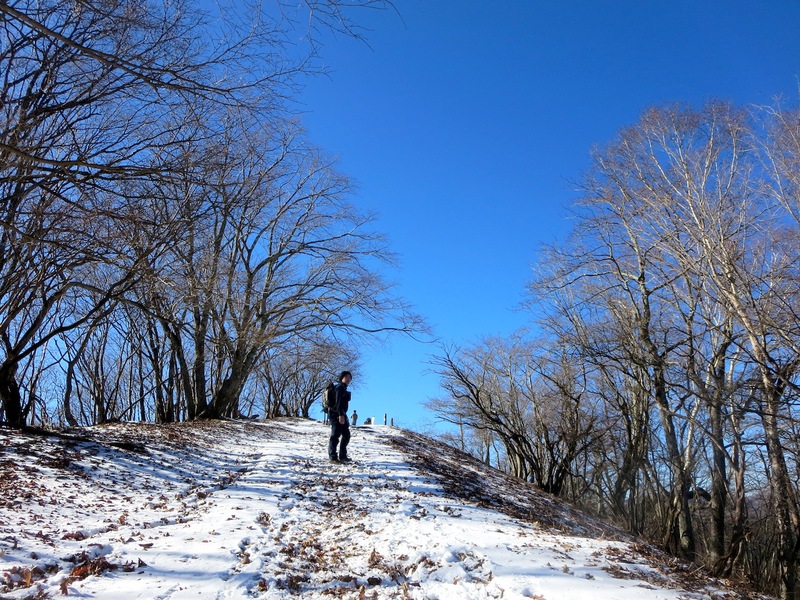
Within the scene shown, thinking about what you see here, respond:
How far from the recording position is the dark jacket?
984 cm

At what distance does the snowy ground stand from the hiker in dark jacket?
0.90m

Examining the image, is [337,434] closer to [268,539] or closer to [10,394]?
[268,539]

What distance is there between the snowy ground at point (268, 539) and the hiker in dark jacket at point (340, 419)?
90 centimetres

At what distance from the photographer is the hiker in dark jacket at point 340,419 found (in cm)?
984

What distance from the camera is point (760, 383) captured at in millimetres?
9141

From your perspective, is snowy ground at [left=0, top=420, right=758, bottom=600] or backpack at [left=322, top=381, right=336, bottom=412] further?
backpack at [left=322, top=381, right=336, bottom=412]

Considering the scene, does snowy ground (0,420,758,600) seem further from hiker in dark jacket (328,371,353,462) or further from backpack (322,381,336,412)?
backpack (322,381,336,412)

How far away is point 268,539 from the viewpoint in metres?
5.18

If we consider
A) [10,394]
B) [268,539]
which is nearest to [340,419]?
[268,539]

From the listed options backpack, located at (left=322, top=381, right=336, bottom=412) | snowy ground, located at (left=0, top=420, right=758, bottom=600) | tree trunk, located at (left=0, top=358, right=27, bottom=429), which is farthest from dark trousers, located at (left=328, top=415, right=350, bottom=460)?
tree trunk, located at (left=0, top=358, right=27, bottom=429)

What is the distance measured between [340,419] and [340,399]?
39 cm

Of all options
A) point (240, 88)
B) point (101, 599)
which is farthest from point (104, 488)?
point (240, 88)

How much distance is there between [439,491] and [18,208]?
24.2 feet

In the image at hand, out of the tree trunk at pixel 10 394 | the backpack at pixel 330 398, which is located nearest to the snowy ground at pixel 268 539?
the tree trunk at pixel 10 394
